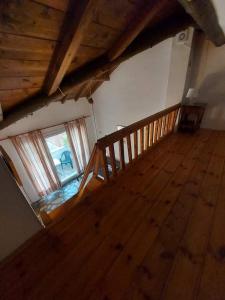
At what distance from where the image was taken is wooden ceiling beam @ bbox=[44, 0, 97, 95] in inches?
48.3

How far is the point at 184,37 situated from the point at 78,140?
3.98 meters

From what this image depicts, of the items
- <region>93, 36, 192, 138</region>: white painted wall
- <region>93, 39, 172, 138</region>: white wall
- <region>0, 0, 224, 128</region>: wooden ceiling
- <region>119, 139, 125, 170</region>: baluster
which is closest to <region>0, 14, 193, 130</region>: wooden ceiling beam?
<region>0, 0, 224, 128</region>: wooden ceiling

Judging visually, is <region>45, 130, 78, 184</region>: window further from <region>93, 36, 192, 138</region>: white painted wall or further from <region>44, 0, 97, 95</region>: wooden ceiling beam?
<region>44, 0, 97, 95</region>: wooden ceiling beam

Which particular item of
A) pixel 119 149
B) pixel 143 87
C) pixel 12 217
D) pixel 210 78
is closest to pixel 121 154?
pixel 119 149

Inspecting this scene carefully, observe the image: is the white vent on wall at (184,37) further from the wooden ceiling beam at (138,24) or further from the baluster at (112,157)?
the baluster at (112,157)

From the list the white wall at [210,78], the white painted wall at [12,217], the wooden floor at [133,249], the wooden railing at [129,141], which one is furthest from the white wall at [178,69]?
the white painted wall at [12,217]

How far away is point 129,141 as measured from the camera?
6.33 feet

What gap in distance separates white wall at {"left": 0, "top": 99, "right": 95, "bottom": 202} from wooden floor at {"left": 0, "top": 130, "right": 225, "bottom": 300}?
10.6 feet

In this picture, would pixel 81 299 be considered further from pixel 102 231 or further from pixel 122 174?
pixel 122 174

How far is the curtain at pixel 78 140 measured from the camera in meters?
4.73

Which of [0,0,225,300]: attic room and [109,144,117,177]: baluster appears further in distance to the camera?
[109,144,117,177]: baluster

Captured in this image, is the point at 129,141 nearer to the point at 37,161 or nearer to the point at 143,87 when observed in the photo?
the point at 143,87

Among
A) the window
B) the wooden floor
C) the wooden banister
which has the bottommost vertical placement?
the window

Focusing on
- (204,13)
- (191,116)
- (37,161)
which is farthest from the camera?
(37,161)
